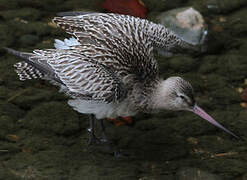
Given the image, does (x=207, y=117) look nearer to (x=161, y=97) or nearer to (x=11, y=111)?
(x=161, y=97)

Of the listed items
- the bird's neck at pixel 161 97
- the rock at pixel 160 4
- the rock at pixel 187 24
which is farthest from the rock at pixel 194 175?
the rock at pixel 160 4

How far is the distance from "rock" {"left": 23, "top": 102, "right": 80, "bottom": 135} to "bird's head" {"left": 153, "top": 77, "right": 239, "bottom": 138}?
93 cm

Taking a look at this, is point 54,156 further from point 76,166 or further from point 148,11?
point 148,11

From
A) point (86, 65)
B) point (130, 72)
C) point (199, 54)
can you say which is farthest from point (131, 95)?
point (199, 54)

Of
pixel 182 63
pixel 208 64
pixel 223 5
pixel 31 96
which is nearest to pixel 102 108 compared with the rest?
pixel 31 96

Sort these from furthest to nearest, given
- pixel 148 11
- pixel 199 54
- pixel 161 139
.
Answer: pixel 148 11 → pixel 199 54 → pixel 161 139

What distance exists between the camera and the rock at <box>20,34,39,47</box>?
20.1 feet

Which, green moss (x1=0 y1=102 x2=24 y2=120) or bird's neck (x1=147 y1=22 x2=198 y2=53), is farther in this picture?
bird's neck (x1=147 y1=22 x2=198 y2=53)

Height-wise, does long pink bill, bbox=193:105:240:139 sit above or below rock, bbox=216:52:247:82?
below

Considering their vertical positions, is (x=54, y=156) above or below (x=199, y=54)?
below

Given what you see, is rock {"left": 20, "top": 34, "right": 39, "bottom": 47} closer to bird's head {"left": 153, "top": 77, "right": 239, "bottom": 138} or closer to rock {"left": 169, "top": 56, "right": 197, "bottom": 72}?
rock {"left": 169, "top": 56, "right": 197, "bottom": 72}

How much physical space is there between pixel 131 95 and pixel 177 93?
0.46 meters

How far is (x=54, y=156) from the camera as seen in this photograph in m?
4.82

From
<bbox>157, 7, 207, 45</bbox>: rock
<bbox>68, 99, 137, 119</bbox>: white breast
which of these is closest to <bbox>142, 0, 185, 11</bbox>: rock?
<bbox>157, 7, 207, 45</bbox>: rock
